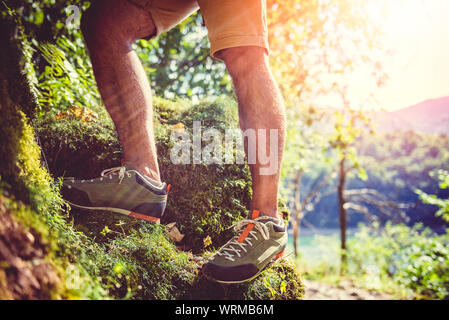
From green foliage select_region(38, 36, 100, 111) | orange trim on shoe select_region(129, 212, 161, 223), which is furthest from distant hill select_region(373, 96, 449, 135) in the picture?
orange trim on shoe select_region(129, 212, 161, 223)

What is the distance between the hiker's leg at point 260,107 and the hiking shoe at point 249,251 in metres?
0.09

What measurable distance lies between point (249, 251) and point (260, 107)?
81 centimetres

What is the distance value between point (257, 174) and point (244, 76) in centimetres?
58

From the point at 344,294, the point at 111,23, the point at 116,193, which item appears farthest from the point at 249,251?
the point at 344,294

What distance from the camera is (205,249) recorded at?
1.85 m

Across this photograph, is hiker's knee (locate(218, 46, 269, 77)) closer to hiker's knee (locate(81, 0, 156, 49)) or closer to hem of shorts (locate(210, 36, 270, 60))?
hem of shorts (locate(210, 36, 270, 60))

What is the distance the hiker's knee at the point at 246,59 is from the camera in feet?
5.15

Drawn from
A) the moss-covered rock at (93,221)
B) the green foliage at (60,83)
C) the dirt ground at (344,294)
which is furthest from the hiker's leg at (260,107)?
the dirt ground at (344,294)

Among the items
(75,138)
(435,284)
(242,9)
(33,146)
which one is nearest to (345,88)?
(435,284)

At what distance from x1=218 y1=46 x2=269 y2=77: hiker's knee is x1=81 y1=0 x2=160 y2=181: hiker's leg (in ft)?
1.94

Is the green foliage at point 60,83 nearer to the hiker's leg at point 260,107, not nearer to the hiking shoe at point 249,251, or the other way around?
the hiker's leg at point 260,107

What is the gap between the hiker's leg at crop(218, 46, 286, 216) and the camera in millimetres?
1545
